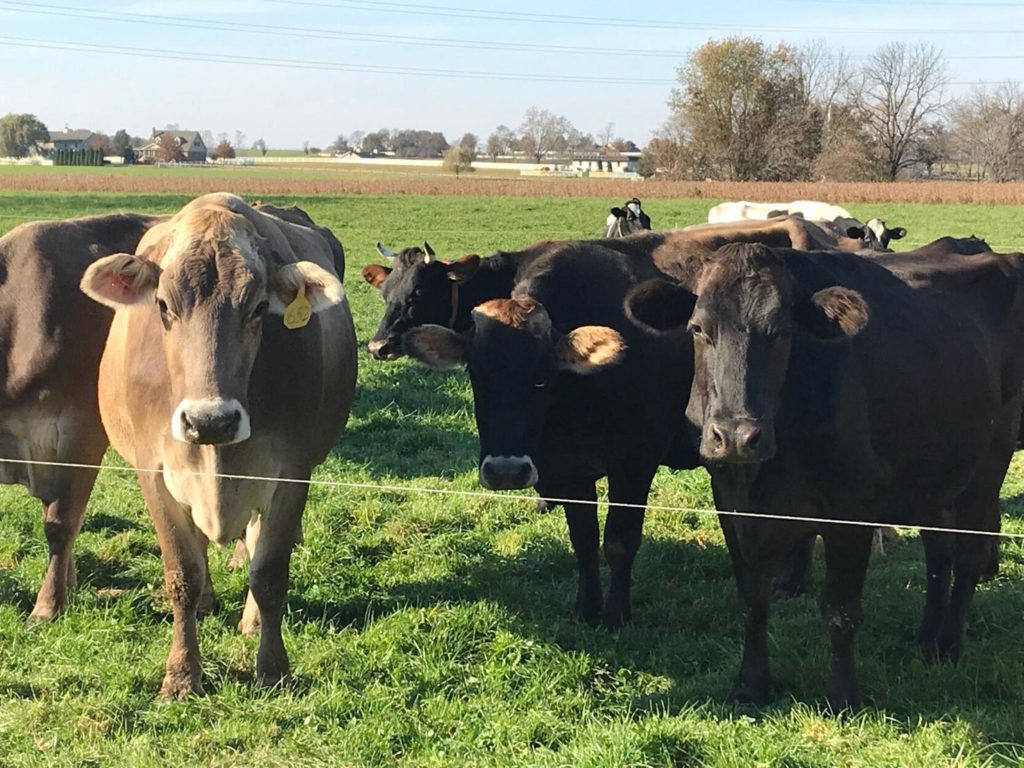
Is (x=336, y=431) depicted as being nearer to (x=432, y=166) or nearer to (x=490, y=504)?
→ (x=490, y=504)

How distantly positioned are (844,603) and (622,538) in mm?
A: 1387

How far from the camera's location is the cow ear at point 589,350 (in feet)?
16.5

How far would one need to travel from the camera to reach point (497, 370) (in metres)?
5.10

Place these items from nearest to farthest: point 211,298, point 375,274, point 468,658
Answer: point 211,298 < point 468,658 < point 375,274

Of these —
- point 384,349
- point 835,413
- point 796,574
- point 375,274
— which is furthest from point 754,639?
point 375,274

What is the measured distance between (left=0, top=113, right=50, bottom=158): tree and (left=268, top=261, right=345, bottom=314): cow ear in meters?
119

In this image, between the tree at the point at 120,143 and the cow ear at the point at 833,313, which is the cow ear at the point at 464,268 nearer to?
the cow ear at the point at 833,313

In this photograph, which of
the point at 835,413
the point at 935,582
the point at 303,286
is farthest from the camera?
the point at 935,582

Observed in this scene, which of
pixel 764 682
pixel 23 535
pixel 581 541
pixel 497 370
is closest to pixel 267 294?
pixel 497 370

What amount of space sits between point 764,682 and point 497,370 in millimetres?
1932

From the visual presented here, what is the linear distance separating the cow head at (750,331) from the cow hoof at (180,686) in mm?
2501

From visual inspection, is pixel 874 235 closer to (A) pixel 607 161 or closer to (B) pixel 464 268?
(B) pixel 464 268

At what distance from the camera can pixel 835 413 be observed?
4.34 meters

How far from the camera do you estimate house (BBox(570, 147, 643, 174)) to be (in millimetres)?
111438
